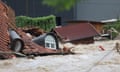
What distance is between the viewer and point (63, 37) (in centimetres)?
1767

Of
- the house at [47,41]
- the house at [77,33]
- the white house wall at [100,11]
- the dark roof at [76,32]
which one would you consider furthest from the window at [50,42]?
the white house wall at [100,11]

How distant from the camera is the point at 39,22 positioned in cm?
2253

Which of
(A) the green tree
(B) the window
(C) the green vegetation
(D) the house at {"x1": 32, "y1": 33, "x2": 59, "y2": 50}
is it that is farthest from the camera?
(C) the green vegetation

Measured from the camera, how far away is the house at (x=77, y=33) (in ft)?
57.7

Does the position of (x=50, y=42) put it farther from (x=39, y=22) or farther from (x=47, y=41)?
(x=39, y=22)

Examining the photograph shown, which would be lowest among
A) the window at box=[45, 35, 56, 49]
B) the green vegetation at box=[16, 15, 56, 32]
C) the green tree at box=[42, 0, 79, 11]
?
the window at box=[45, 35, 56, 49]

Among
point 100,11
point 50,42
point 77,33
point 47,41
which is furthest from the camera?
point 100,11

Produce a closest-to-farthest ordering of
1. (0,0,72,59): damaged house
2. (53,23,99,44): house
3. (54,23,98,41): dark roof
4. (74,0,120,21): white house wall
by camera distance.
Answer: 1. (0,0,72,59): damaged house
2. (53,23,99,44): house
3. (54,23,98,41): dark roof
4. (74,0,120,21): white house wall

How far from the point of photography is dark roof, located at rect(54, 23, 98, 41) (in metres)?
17.8

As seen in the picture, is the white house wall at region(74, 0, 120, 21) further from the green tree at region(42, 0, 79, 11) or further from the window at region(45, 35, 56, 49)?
the green tree at region(42, 0, 79, 11)

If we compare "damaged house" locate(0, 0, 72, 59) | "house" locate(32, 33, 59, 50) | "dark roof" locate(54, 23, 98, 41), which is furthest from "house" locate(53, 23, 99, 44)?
"damaged house" locate(0, 0, 72, 59)

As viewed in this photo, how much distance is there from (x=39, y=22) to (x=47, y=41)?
896 centimetres

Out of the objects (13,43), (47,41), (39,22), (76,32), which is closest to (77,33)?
(76,32)

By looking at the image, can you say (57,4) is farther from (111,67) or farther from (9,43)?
(9,43)
